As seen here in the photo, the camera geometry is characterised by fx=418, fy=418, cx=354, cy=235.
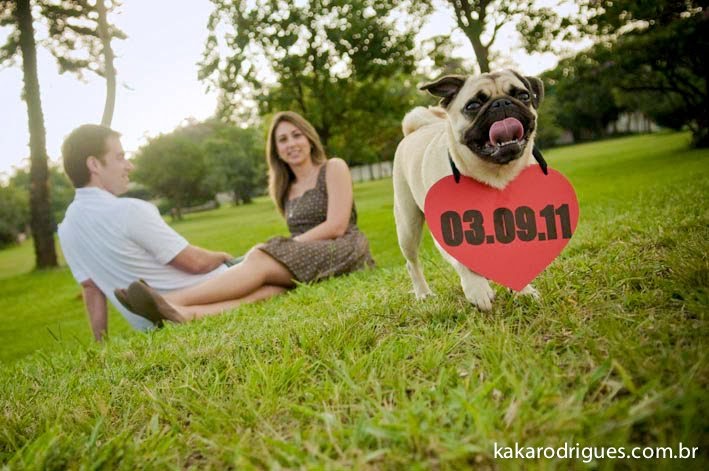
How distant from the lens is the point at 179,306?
3744 millimetres

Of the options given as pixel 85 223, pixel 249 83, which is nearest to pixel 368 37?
pixel 249 83

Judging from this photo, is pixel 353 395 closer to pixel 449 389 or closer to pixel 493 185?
pixel 449 389

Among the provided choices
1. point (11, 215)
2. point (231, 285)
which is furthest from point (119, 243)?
point (11, 215)

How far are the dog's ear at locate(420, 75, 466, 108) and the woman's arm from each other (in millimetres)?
2634

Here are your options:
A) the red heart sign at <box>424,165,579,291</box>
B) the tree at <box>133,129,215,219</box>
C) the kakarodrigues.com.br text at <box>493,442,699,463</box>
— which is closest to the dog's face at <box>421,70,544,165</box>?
the red heart sign at <box>424,165,579,291</box>

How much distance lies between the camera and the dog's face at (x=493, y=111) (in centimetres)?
202

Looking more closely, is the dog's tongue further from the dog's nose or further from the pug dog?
the dog's nose

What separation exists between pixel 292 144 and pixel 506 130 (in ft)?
12.4

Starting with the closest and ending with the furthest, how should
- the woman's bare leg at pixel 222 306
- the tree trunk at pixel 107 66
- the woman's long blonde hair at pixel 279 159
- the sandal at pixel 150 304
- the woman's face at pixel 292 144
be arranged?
1. the sandal at pixel 150 304
2. the woman's bare leg at pixel 222 306
3. the woman's face at pixel 292 144
4. the woman's long blonde hair at pixel 279 159
5. the tree trunk at pixel 107 66

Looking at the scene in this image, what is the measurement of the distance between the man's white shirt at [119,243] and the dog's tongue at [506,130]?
3158 millimetres

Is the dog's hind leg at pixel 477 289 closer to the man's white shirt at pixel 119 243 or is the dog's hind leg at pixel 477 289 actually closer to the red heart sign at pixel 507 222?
the red heart sign at pixel 507 222

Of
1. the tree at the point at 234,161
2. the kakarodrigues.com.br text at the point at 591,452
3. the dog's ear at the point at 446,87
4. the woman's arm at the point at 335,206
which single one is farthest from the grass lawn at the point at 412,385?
the tree at the point at 234,161

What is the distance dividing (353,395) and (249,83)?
646 inches

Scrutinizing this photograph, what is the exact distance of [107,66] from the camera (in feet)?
31.9
